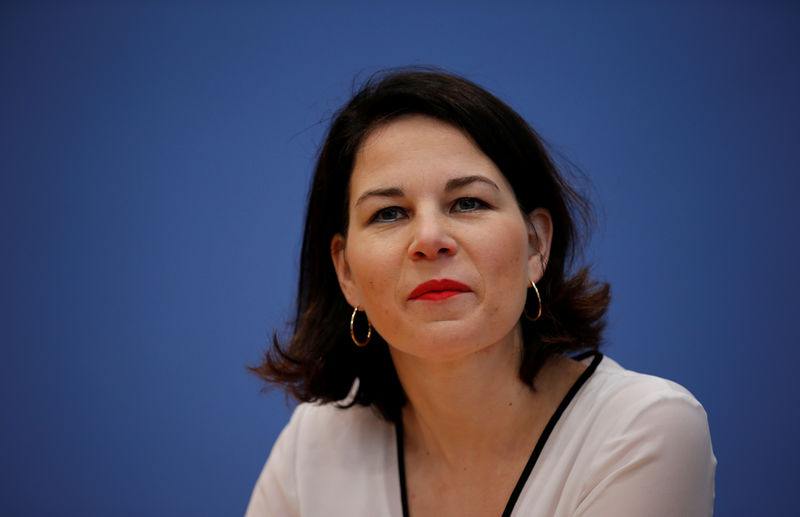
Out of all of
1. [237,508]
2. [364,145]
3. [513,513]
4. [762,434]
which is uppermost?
[364,145]

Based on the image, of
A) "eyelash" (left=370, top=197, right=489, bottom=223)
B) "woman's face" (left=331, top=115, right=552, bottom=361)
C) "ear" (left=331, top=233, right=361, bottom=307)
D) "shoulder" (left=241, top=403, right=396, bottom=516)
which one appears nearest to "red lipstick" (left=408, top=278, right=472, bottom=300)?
"woman's face" (left=331, top=115, right=552, bottom=361)

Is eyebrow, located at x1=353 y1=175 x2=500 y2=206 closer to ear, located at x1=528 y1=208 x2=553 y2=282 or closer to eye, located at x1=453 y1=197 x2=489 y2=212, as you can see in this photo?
eye, located at x1=453 y1=197 x2=489 y2=212

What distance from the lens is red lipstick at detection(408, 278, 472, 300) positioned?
1335 mm

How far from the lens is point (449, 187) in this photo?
1403 mm

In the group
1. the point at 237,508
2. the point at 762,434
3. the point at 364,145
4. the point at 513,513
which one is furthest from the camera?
the point at 237,508

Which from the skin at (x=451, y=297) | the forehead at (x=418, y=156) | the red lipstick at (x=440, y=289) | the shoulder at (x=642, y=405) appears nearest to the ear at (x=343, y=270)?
the skin at (x=451, y=297)

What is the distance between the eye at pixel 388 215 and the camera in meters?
1.45

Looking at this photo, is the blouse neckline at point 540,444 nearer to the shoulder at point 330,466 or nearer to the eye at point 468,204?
the shoulder at point 330,466

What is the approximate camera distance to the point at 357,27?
9.37 ft

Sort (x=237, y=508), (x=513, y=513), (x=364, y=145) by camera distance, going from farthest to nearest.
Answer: (x=237, y=508) < (x=364, y=145) < (x=513, y=513)

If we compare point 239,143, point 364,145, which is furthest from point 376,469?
point 239,143

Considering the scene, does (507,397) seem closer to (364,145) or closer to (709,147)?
(364,145)

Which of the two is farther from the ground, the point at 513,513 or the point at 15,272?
the point at 15,272

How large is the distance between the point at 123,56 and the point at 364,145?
171 centimetres
